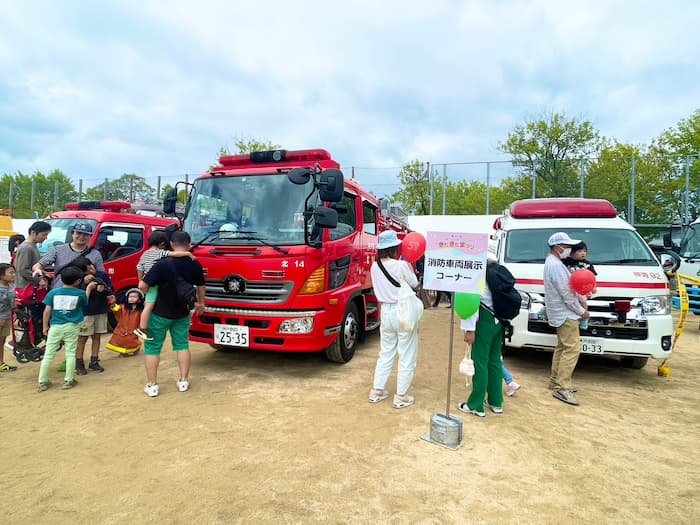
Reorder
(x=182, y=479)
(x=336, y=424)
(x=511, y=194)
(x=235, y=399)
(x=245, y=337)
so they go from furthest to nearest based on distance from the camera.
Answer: (x=511, y=194) < (x=245, y=337) < (x=235, y=399) < (x=336, y=424) < (x=182, y=479)

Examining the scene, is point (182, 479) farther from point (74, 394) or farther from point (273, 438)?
point (74, 394)

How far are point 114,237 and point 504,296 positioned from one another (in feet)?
23.3

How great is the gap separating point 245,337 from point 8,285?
119 inches

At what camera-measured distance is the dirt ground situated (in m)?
2.53

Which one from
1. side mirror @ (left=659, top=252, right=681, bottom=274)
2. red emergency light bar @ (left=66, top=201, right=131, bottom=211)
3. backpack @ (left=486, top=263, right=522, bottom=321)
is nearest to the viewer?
backpack @ (left=486, top=263, right=522, bottom=321)

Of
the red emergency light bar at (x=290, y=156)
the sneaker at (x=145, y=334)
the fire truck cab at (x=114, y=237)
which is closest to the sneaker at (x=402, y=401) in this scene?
the sneaker at (x=145, y=334)

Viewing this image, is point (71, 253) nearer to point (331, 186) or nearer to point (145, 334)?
point (145, 334)

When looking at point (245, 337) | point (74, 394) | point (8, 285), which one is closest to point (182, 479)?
point (245, 337)

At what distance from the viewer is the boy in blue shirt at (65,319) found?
446cm

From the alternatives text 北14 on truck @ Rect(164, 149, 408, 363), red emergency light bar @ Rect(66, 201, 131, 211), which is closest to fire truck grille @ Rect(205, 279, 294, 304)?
text 北14 on truck @ Rect(164, 149, 408, 363)

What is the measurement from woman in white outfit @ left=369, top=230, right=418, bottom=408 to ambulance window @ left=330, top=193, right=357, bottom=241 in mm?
1093

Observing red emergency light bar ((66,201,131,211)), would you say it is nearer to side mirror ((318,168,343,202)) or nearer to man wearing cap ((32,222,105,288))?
man wearing cap ((32,222,105,288))

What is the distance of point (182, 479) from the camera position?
2.81 m

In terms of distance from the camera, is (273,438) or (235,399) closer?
(273,438)
